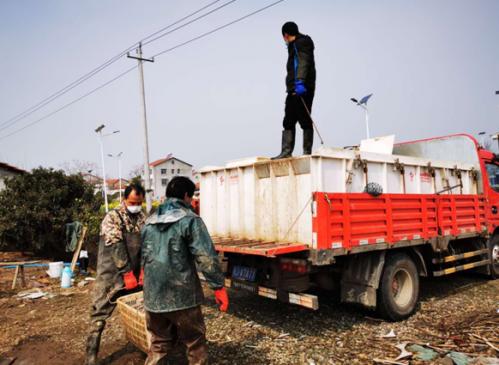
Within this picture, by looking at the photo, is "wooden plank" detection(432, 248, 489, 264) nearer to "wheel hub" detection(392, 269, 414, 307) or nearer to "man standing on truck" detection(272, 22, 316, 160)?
"wheel hub" detection(392, 269, 414, 307)

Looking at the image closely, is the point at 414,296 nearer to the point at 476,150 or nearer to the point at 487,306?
the point at 487,306

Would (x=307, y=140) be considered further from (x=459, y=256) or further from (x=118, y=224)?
(x=459, y=256)

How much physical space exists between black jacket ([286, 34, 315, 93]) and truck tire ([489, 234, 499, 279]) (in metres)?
4.89

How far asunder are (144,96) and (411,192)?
14205 millimetres

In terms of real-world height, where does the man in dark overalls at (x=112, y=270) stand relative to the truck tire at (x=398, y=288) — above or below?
above

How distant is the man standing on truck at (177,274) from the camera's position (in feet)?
9.89

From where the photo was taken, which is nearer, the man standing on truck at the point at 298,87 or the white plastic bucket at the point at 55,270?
the man standing on truck at the point at 298,87

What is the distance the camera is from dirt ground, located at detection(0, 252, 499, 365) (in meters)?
4.20

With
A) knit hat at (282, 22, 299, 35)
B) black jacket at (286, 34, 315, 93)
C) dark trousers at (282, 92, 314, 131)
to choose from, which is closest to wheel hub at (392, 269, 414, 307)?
dark trousers at (282, 92, 314, 131)

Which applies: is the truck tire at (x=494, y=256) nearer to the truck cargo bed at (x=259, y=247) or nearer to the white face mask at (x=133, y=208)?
the truck cargo bed at (x=259, y=247)

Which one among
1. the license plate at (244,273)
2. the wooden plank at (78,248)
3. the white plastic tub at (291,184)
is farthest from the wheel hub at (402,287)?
the wooden plank at (78,248)

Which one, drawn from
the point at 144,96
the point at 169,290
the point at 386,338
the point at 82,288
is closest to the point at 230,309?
the point at 386,338

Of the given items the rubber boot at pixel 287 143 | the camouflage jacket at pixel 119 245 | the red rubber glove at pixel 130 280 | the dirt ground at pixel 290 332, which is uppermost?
the rubber boot at pixel 287 143

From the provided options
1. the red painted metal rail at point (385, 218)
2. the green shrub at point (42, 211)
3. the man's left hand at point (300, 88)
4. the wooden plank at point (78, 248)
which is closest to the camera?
the red painted metal rail at point (385, 218)
